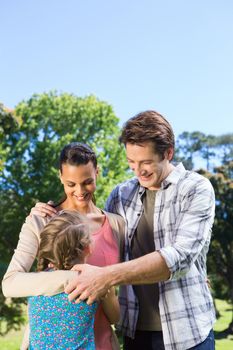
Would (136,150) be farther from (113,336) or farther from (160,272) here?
(113,336)

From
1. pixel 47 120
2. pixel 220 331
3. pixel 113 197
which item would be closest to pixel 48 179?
pixel 47 120

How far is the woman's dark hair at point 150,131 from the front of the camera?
10.8 ft

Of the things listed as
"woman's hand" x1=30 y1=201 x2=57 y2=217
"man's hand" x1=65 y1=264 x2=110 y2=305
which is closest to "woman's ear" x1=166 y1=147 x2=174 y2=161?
"woman's hand" x1=30 y1=201 x2=57 y2=217

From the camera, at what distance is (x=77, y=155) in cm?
334

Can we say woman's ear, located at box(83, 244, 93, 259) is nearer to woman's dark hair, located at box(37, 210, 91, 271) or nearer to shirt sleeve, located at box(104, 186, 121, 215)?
→ woman's dark hair, located at box(37, 210, 91, 271)

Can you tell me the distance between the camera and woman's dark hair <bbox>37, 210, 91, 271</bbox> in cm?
274

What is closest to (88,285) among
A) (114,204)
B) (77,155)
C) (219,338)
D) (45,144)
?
(77,155)

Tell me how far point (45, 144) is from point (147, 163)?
2251cm

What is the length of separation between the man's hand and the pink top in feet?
1.10

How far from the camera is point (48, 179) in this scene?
82.8ft

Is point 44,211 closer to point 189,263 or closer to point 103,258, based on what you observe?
point 103,258

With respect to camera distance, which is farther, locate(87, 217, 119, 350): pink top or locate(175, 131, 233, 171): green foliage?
locate(175, 131, 233, 171): green foliage

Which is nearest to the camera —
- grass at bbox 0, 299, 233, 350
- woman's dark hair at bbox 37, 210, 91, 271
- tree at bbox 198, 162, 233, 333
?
woman's dark hair at bbox 37, 210, 91, 271

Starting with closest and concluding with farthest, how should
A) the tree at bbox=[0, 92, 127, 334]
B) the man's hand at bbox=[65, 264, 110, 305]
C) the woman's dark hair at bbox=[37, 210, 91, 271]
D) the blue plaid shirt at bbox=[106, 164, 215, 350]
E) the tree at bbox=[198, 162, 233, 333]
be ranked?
the man's hand at bbox=[65, 264, 110, 305], the woman's dark hair at bbox=[37, 210, 91, 271], the blue plaid shirt at bbox=[106, 164, 215, 350], the tree at bbox=[0, 92, 127, 334], the tree at bbox=[198, 162, 233, 333]
